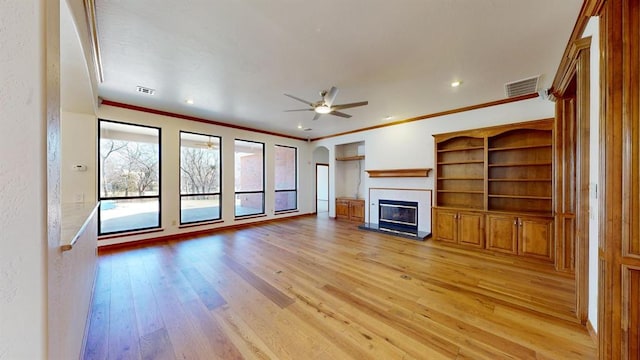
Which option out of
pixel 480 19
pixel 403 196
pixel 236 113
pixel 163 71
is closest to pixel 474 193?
pixel 403 196

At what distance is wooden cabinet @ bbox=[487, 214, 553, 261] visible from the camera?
3.68 meters

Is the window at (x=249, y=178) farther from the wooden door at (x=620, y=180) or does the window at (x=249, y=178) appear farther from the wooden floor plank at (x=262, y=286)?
the wooden door at (x=620, y=180)

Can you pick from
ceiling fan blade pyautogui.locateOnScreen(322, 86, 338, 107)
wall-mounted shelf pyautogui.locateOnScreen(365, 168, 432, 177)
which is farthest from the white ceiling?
wall-mounted shelf pyautogui.locateOnScreen(365, 168, 432, 177)

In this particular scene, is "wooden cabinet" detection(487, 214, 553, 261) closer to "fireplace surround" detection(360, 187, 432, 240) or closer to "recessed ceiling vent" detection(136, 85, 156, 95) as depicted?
"fireplace surround" detection(360, 187, 432, 240)

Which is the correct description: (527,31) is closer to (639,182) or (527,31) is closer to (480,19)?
(480,19)

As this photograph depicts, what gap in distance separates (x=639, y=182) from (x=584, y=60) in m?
1.41

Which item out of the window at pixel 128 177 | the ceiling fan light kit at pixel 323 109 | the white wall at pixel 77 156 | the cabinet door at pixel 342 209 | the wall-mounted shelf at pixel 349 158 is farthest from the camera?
the cabinet door at pixel 342 209

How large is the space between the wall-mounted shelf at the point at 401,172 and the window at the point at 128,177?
205 inches

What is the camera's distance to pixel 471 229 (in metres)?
4.39

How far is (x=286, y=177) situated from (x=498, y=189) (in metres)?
5.72

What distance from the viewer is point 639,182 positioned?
139 cm

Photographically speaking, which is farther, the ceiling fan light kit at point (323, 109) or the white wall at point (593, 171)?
the ceiling fan light kit at point (323, 109)

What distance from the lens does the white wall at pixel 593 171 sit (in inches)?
73.6

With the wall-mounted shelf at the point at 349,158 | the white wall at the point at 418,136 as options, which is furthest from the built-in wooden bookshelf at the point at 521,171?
the wall-mounted shelf at the point at 349,158
